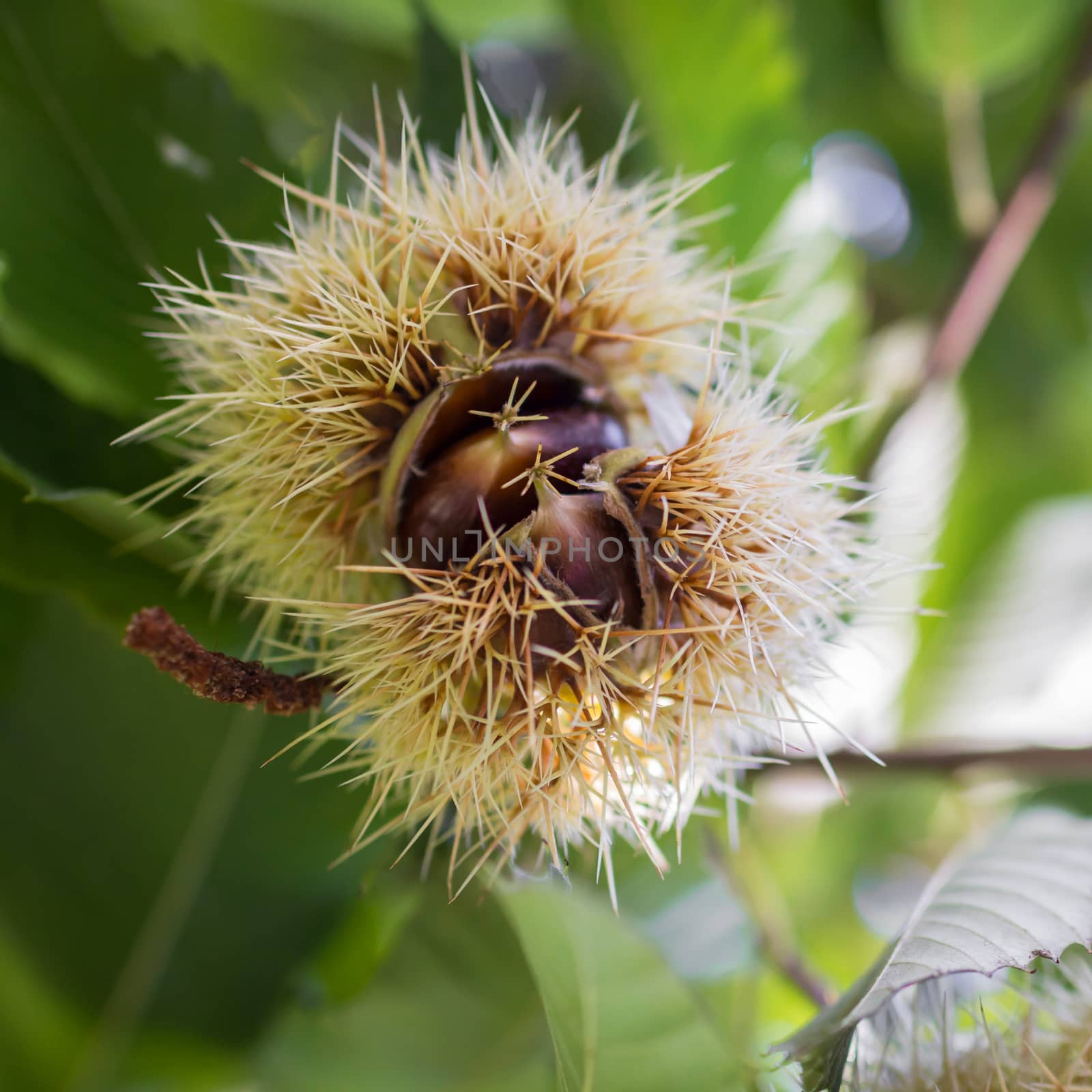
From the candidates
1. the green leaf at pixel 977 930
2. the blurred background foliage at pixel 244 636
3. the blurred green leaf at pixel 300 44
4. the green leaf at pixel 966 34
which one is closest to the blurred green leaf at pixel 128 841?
the blurred background foliage at pixel 244 636

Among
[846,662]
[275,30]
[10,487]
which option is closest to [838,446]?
[846,662]

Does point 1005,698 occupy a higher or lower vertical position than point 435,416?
lower

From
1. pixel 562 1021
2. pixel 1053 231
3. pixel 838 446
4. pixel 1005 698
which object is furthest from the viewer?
pixel 1053 231

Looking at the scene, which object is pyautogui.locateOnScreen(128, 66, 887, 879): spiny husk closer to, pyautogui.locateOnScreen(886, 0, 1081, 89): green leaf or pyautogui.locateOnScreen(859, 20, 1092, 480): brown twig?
pyautogui.locateOnScreen(859, 20, 1092, 480): brown twig

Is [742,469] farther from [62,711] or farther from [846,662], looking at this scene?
[62,711]

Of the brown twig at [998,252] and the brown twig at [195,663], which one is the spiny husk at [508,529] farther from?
the brown twig at [998,252]

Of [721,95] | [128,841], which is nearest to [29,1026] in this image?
[128,841]

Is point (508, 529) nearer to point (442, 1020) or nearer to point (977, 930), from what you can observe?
point (977, 930)
